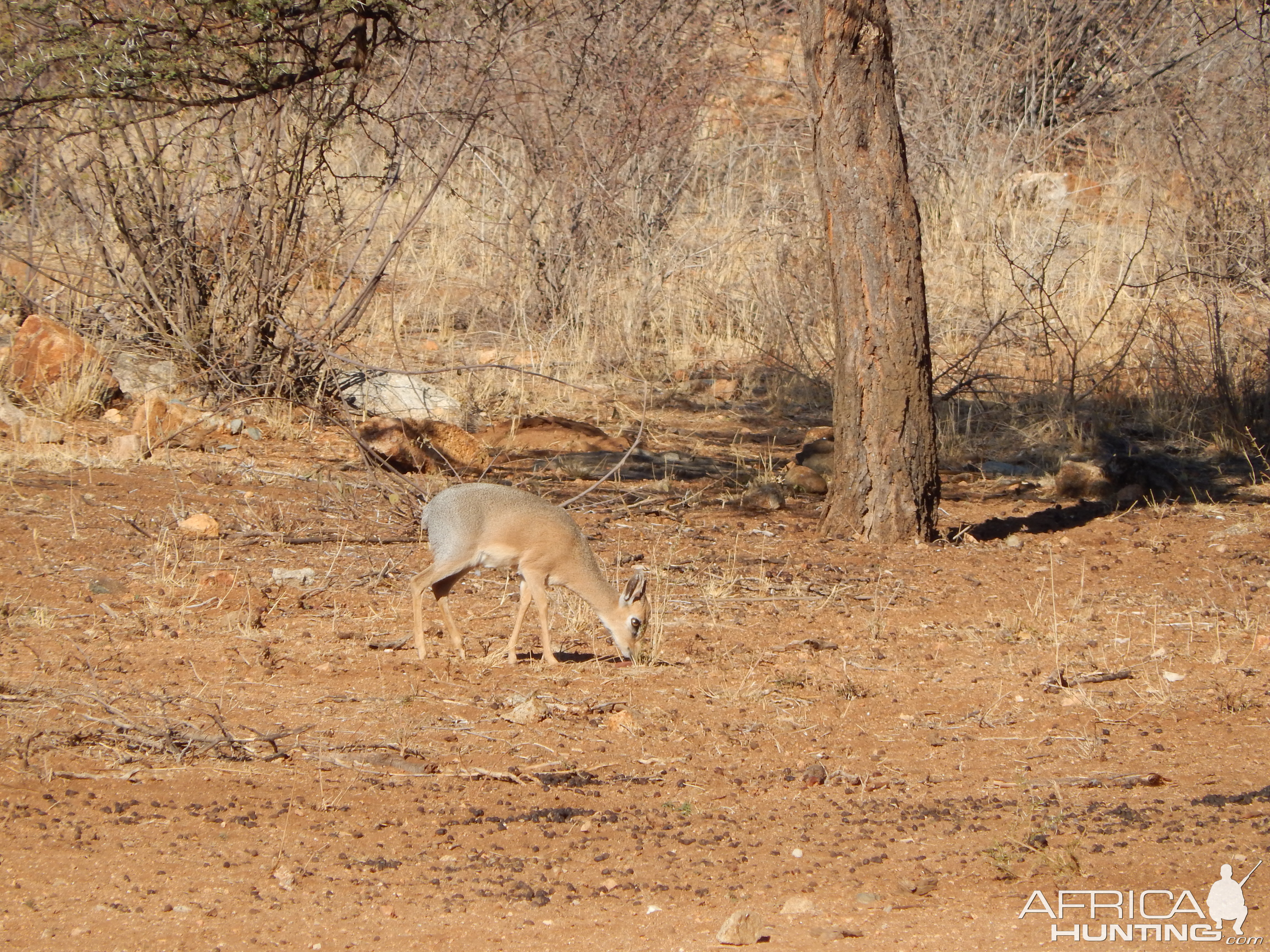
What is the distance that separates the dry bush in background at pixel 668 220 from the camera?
1034 cm

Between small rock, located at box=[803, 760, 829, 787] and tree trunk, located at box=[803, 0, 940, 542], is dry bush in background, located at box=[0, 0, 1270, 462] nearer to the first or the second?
tree trunk, located at box=[803, 0, 940, 542]

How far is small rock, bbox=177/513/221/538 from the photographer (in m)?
7.75

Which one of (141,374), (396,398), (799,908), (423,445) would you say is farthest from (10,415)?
(799,908)

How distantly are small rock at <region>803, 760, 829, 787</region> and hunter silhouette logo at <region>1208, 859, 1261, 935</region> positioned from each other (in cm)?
137

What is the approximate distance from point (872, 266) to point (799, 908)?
16.6 feet

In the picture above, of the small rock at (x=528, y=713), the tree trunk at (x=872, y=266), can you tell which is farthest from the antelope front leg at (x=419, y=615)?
the tree trunk at (x=872, y=266)

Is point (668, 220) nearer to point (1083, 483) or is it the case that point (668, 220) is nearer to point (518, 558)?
point (1083, 483)

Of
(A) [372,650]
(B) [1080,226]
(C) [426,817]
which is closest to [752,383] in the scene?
(B) [1080,226]

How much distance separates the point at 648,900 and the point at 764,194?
44.8 ft

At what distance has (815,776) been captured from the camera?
4.58 m

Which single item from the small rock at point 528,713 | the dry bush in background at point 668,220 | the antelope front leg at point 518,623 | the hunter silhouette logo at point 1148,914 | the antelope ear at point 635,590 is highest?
the dry bush in background at point 668,220

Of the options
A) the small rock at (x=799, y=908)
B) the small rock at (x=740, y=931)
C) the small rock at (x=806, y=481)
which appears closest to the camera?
the small rock at (x=740, y=931)

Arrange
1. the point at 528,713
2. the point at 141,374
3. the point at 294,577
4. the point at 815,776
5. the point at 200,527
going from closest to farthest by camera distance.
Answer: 1. the point at 815,776
2. the point at 528,713
3. the point at 294,577
4. the point at 200,527
5. the point at 141,374

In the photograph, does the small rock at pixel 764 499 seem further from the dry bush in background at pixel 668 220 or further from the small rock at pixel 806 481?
the dry bush in background at pixel 668 220
